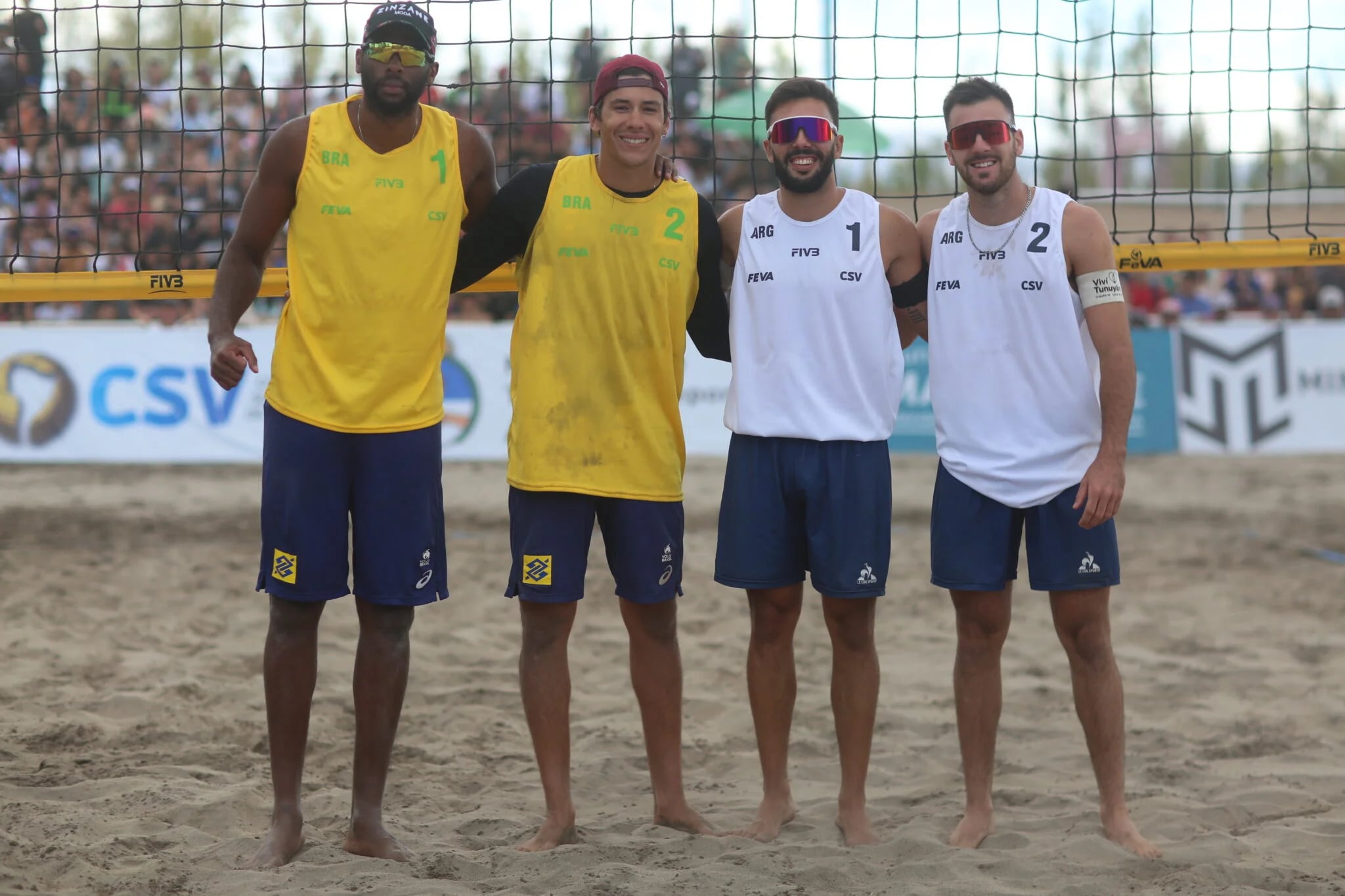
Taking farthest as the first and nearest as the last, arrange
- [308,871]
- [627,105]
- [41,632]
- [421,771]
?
[41,632] → [421,771] → [627,105] → [308,871]

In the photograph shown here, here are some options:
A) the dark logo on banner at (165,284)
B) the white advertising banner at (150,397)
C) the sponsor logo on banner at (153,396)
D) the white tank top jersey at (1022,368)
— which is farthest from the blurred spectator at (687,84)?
the white tank top jersey at (1022,368)

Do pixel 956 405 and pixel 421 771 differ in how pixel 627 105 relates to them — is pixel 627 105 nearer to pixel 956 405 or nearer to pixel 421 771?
pixel 956 405

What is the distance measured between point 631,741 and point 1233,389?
25.5ft

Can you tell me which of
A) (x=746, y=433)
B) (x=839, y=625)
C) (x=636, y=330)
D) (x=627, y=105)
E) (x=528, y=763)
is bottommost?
(x=528, y=763)

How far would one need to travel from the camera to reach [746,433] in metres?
3.62

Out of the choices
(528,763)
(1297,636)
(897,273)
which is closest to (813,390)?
(897,273)

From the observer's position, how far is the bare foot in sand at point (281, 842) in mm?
3320

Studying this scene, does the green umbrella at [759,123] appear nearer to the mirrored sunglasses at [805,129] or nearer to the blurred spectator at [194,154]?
the blurred spectator at [194,154]

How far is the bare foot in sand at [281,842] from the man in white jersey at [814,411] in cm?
120

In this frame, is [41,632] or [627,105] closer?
[627,105]

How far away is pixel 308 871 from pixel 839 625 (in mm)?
1478

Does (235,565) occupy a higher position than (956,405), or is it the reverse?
(956,405)

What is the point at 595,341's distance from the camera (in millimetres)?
3508

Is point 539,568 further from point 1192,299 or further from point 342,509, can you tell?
point 1192,299
